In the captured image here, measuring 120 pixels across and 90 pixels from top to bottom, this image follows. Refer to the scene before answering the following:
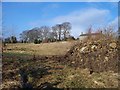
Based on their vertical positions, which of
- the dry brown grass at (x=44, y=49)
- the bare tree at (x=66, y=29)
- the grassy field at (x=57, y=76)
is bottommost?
the grassy field at (x=57, y=76)

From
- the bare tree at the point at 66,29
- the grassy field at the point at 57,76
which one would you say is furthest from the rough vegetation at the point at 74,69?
the bare tree at the point at 66,29

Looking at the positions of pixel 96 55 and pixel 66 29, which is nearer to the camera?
pixel 96 55

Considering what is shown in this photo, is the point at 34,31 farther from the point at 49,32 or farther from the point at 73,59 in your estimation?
the point at 73,59

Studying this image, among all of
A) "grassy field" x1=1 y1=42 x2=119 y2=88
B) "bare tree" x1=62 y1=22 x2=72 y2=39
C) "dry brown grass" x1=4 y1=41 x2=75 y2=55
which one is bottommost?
"grassy field" x1=1 y1=42 x2=119 y2=88

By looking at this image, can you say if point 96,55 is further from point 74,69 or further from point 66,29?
point 66,29

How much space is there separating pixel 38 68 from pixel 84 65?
2428mm

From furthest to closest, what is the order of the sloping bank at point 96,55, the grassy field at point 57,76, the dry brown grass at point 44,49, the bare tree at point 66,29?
the bare tree at point 66,29, the dry brown grass at point 44,49, the sloping bank at point 96,55, the grassy field at point 57,76

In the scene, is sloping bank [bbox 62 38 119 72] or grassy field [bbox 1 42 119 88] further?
sloping bank [bbox 62 38 119 72]

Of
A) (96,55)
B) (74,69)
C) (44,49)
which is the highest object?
(96,55)

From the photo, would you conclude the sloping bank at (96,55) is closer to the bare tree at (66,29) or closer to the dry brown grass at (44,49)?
the dry brown grass at (44,49)

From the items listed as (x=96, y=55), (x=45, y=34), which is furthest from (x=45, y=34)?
(x=96, y=55)

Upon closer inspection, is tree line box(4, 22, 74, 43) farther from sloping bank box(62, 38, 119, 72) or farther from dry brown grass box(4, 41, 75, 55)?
sloping bank box(62, 38, 119, 72)

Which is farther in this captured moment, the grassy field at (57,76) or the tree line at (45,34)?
the tree line at (45,34)

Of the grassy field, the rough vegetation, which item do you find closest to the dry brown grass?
the rough vegetation
